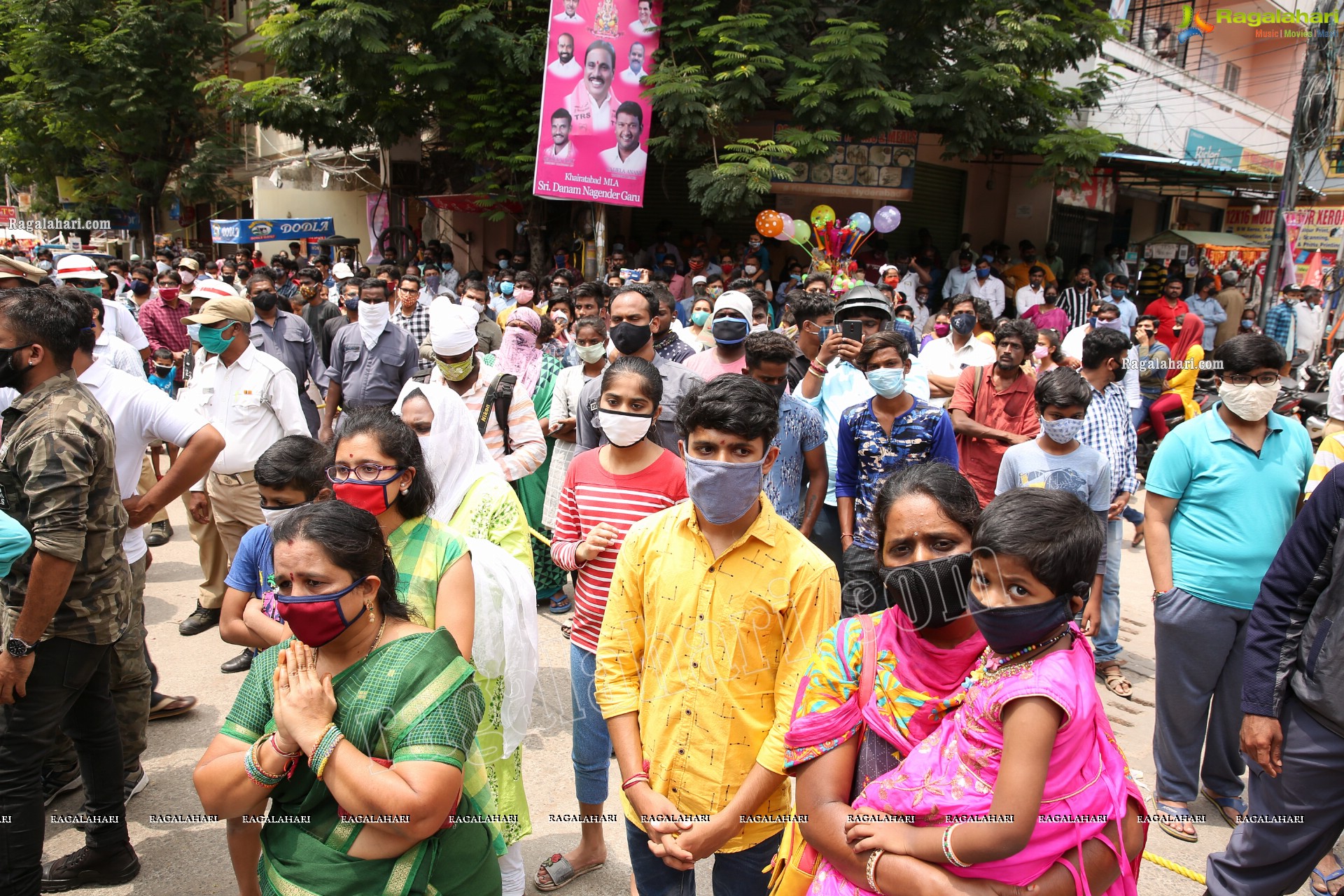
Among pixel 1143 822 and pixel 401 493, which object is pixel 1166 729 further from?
pixel 401 493

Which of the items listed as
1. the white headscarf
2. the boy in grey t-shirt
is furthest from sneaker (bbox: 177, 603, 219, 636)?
the boy in grey t-shirt

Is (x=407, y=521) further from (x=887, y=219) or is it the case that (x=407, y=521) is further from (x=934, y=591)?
(x=887, y=219)

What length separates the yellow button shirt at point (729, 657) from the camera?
2.13 m

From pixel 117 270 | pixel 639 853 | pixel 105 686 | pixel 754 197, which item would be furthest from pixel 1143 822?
pixel 117 270

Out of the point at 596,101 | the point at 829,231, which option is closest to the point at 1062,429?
→ the point at 829,231

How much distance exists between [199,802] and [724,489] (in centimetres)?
280

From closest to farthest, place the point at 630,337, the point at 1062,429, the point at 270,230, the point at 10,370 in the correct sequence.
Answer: the point at 10,370 < the point at 1062,429 < the point at 630,337 < the point at 270,230

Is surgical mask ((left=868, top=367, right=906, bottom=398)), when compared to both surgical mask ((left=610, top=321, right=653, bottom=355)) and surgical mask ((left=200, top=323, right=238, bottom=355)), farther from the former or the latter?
surgical mask ((left=200, top=323, right=238, bottom=355))

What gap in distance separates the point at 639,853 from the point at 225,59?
29.4 meters

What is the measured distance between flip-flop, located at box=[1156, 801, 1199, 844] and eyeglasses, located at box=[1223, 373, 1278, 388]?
170 centimetres

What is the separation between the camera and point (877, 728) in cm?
171

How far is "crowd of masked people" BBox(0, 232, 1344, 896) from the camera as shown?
1621 millimetres

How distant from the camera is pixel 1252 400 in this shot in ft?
10.8

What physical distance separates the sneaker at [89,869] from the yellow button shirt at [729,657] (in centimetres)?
205
